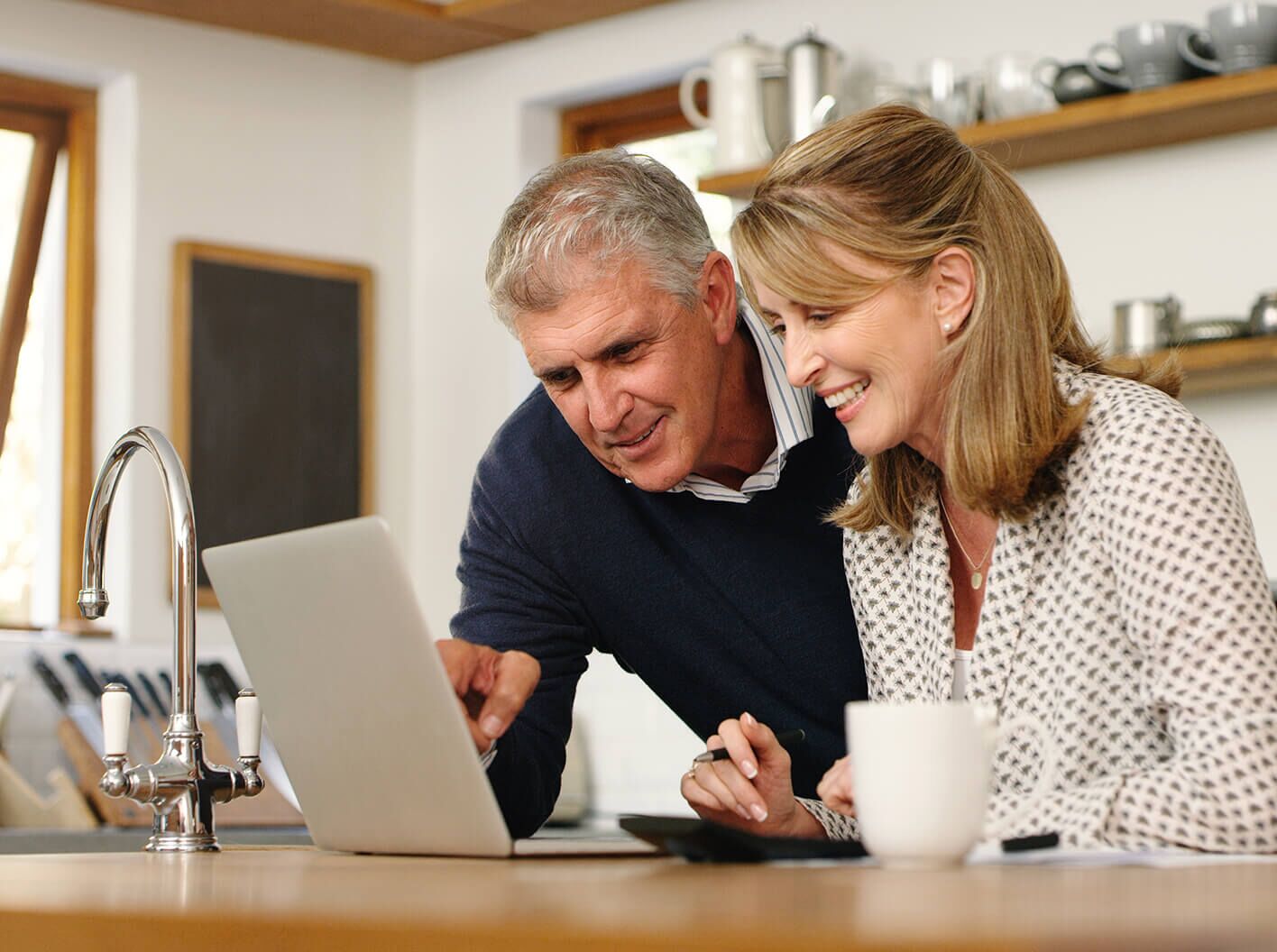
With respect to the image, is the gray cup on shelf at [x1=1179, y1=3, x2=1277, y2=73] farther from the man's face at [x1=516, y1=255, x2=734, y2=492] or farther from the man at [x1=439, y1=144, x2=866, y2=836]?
the man's face at [x1=516, y1=255, x2=734, y2=492]

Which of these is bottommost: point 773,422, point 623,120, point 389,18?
point 773,422

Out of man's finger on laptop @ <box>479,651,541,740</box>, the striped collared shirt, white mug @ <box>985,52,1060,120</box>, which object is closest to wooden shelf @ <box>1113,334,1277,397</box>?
white mug @ <box>985,52,1060,120</box>

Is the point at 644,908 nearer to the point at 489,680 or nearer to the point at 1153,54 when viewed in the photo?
the point at 489,680

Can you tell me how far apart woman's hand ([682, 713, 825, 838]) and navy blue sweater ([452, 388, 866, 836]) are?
0.48 m

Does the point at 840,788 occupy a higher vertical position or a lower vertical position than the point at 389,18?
lower

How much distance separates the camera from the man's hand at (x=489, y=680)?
1.48 metres

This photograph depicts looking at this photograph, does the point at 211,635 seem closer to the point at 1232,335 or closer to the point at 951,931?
the point at 1232,335

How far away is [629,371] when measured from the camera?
74.4 inches

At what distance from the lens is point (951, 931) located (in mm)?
696

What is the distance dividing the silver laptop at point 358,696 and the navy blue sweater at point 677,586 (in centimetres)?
50

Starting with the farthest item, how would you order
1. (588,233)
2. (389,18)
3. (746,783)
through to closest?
(389,18)
(588,233)
(746,783)

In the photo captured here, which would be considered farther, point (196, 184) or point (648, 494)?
point (196, 184)

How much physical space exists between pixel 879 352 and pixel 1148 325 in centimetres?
182

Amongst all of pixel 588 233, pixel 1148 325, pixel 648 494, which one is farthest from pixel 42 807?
pixel 1148 325
